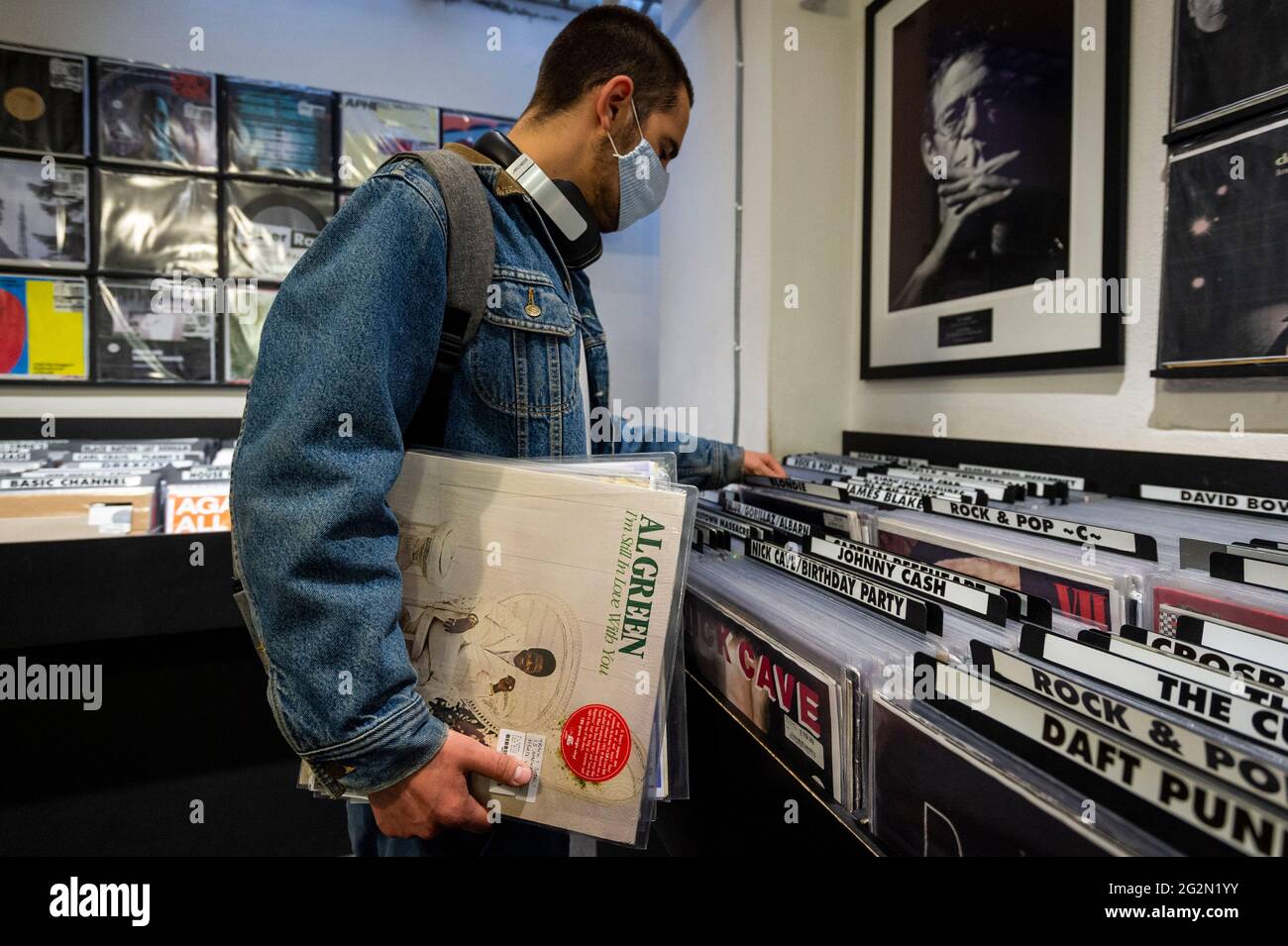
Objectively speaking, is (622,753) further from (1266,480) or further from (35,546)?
(35,546)

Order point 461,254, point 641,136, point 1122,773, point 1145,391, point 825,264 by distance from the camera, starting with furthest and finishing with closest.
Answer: point 825,264 < point 1145,391 < point 641,136 < point 461,254 < point 1122,773

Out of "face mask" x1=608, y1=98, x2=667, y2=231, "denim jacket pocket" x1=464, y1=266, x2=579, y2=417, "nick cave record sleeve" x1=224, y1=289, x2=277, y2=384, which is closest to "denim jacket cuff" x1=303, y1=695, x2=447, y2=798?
"denim jacket pocket" x1=464, y1=266, x2=579, y2=417

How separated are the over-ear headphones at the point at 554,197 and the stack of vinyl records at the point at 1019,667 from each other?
48 cm

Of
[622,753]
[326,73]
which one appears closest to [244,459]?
[622,753]

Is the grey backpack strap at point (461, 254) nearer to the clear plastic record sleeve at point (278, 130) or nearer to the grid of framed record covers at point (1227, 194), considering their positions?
the grid of framed record covers at point (1227, 194)

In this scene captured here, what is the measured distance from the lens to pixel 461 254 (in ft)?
2.11

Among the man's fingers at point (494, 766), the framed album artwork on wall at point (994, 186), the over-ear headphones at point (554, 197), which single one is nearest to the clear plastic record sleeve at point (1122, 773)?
the man's fingers at point (494, 766)

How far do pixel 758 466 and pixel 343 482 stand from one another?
82cm

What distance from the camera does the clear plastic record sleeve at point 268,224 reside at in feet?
6.56

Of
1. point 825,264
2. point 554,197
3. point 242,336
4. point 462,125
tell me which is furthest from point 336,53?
point 554,197

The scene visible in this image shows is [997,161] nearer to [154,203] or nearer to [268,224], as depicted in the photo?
[268,224]

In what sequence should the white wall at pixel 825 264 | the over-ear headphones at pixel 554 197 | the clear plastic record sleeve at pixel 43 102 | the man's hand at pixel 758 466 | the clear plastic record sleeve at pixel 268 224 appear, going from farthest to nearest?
the clear plastic record sleeve at pixel 268 224 < the clear plastic record sleeve at pixel 43 102 < the man's hand at pixel 758 466 < the white wall at pixel 825 264 < the over-ear headphones at pixel 554 197

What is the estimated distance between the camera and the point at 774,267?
1585 millimetres

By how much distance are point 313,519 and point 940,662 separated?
544 millimetres
